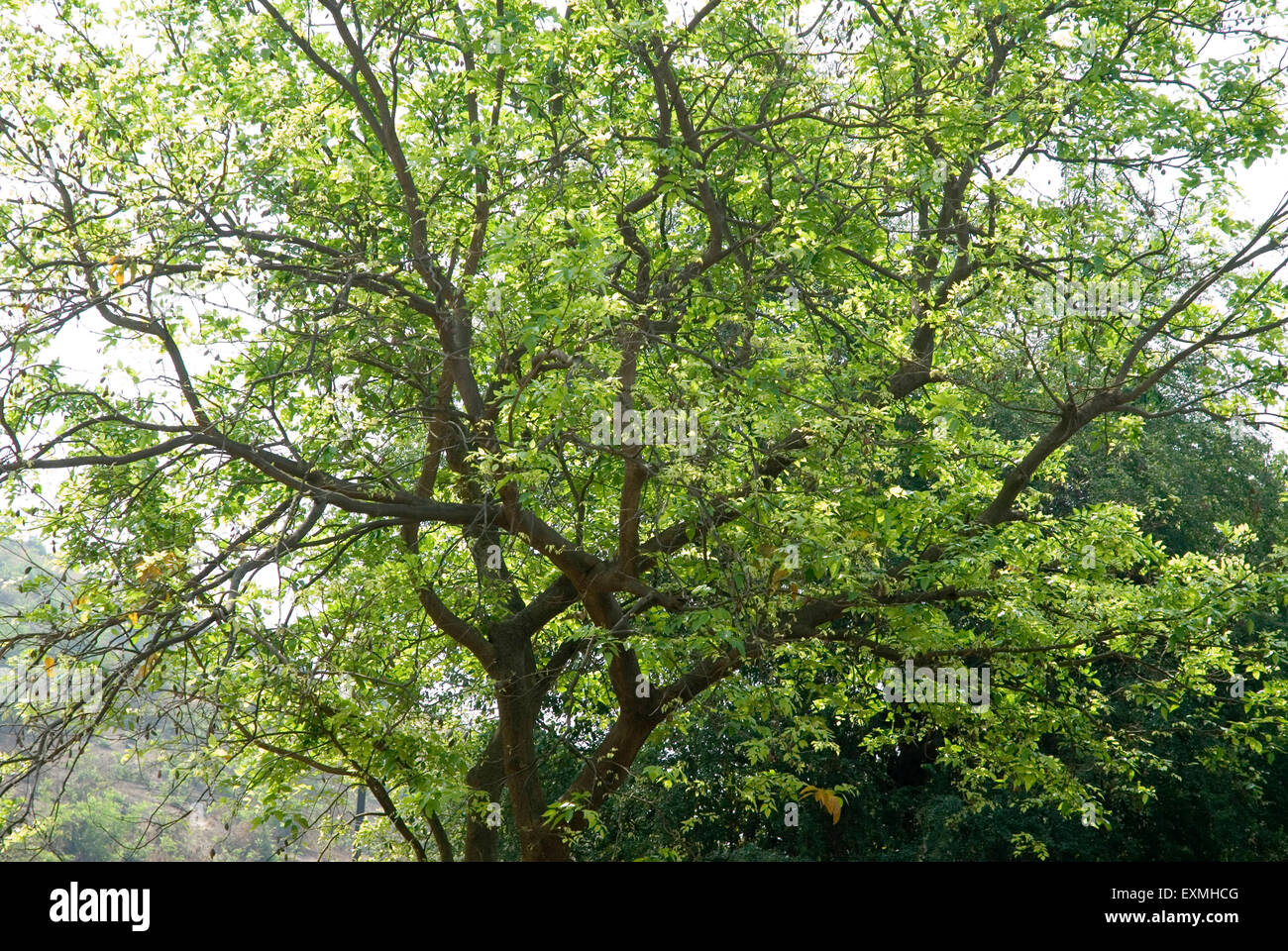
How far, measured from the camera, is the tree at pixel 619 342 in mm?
6688

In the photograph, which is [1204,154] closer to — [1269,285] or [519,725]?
[1269,285]

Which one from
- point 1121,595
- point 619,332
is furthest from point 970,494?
point 619,332

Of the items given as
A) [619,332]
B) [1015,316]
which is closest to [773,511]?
[619,332]

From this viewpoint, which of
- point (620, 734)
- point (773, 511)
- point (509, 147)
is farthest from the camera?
point (620, 734)

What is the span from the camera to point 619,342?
699 centimetres

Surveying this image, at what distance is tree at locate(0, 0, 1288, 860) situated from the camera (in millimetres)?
6688

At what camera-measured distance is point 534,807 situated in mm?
9227

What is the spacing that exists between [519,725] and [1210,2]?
24.6 feet

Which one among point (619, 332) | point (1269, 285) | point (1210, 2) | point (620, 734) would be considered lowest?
point (620, 734)

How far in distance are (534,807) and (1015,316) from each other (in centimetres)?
534
